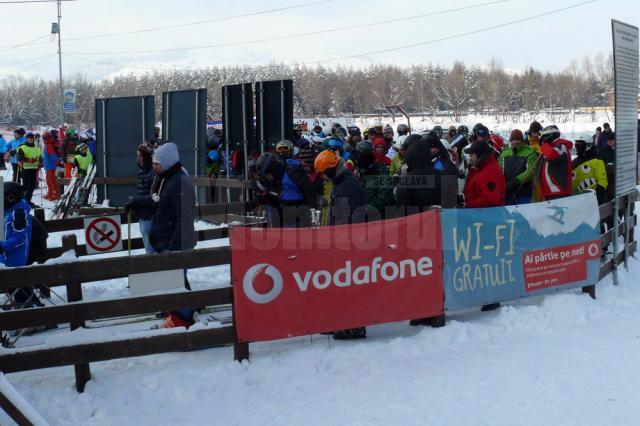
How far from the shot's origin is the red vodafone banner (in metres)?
6.45

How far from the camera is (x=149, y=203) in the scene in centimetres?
825

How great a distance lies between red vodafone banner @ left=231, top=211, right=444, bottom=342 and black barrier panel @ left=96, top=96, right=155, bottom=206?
37.6 ft

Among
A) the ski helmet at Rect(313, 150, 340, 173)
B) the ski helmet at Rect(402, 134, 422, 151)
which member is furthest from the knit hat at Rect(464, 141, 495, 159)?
the ski helmet at Rect(313, 150, 340, 173)

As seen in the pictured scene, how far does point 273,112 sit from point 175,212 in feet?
24.8

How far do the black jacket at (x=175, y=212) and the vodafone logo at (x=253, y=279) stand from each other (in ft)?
4.17

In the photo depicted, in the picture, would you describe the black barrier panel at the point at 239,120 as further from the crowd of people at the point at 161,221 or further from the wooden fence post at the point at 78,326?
the wooden fence post at the point at 78,326

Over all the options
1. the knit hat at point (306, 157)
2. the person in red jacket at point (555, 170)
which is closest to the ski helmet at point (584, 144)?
the person in red jacket at point (555, 170)

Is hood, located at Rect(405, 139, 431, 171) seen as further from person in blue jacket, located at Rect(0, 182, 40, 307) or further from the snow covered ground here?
person in blue jacket, located at Rect(0, 182, 40, 307)

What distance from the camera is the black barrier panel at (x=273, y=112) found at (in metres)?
14.6

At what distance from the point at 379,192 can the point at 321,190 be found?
2.76ft

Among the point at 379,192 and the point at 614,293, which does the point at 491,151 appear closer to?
the point at 379,192

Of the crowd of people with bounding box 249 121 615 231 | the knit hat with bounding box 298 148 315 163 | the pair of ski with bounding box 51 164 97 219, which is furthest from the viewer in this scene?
the pair of ski with bounding box 51 164 97 219

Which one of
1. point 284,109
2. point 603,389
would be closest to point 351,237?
point 603,389

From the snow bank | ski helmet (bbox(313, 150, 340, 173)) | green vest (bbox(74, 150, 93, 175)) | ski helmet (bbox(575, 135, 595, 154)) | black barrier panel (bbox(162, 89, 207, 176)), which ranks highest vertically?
black barrier panel (bbox(162, 89, 207, 176))
